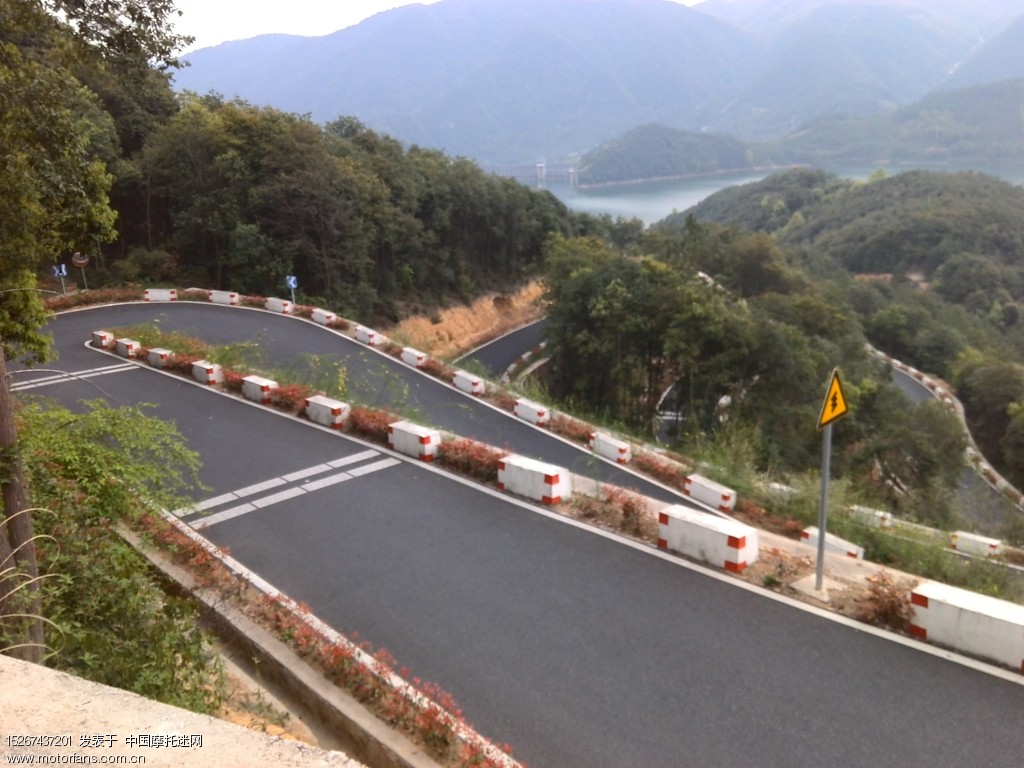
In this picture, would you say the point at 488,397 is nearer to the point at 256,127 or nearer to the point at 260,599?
the point at 260,599

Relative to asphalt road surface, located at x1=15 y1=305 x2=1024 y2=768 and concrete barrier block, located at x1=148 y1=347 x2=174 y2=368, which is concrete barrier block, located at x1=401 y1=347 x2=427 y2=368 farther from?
asphalt road surface, located at x1=15 y1=305 x2=1024 y2=768

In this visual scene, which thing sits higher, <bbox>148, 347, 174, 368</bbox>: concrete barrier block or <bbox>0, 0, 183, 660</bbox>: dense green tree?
<bbox>0, 0, 183, 660</bbox>: dense green tree

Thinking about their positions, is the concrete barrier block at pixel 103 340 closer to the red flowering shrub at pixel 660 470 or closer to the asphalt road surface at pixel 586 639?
the asphalt road surface at pixel 586 639

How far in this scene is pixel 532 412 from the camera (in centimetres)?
1520

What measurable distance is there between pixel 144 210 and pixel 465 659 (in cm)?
3246

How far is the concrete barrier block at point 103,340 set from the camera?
17844 mm

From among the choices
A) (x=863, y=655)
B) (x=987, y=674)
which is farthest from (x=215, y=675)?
(x=987, y=674)

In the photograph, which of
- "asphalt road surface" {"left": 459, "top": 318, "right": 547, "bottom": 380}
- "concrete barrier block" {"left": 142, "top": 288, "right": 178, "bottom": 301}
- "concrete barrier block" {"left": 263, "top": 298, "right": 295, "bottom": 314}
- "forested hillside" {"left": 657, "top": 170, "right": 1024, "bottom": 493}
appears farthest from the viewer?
"forested hillside" {"left": 657, "top": 170, "right": 1024, "bottom": 493}

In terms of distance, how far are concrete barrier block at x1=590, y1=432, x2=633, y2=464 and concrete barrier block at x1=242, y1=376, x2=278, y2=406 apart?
5954mm

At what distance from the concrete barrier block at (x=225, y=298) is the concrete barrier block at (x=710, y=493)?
1819 cm

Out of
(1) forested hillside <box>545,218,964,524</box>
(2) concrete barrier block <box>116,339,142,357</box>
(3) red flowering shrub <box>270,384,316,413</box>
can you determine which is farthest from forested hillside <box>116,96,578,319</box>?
(3) red flowering shrub <box>270,384,316,413</box>

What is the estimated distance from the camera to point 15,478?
4.37 m

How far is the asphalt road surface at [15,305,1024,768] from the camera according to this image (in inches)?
200

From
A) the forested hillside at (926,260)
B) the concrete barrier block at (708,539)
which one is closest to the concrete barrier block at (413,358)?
the concrete barrier block at (708,539)
